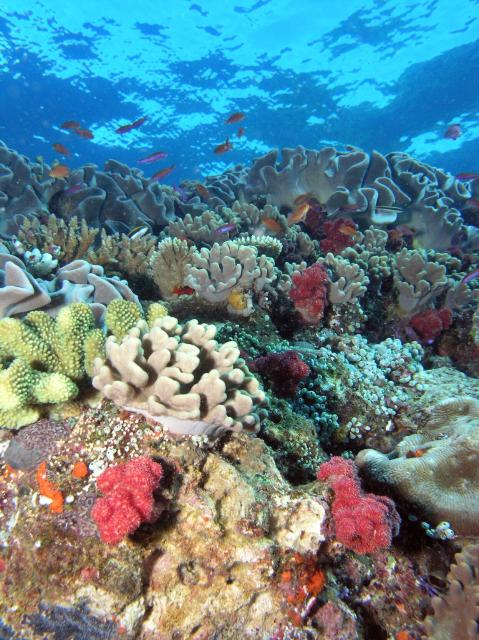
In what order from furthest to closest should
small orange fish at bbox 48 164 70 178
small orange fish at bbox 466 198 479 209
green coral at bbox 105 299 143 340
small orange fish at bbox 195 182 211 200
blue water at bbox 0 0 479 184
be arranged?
blue water at bbox 0 0 479 184
small orange fish at bbox 466 198 479 209
small orange fish at bbox 195 182 211 200
small orange fish at bbox 48 164 70 178
green coral at bbox 105 299 143 340

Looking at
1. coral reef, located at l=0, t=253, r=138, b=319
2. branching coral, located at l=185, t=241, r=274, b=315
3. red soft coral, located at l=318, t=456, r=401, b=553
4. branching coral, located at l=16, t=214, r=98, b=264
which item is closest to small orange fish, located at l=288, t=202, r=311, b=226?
branching coral, located at l=185, t=241, r=274, b=315

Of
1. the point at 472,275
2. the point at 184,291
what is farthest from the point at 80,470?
the point at 472,275

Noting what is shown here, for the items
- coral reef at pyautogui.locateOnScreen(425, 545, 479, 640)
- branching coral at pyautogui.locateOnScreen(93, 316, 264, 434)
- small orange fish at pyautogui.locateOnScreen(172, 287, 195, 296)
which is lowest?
coral reef at pyautogui.locateOnScreen(425, 545, 479, 640)

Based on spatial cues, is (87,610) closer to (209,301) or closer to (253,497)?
(253,497)

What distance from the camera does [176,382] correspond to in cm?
193

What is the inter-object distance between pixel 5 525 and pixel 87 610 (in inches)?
24.0

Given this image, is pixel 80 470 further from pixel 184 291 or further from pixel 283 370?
pixel 184 291

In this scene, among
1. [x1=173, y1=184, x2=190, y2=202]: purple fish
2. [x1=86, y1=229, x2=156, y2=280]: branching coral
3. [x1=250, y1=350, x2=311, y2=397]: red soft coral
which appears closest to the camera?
[x1=250, y1=350, x2=311, y2=397]: red soft coral

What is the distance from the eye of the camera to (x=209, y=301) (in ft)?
15.7

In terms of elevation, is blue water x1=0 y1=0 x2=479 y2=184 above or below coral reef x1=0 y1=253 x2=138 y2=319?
above

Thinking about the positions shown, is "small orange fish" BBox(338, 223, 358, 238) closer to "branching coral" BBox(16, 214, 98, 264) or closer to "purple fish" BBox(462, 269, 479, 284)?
"purple fish" BBox(462, 269, 479, 284)

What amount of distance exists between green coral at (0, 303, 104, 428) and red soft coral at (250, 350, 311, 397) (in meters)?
1.63

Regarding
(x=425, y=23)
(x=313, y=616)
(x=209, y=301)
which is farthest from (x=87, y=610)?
(x=425, y=23)

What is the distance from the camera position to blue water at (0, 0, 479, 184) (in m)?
21.3
